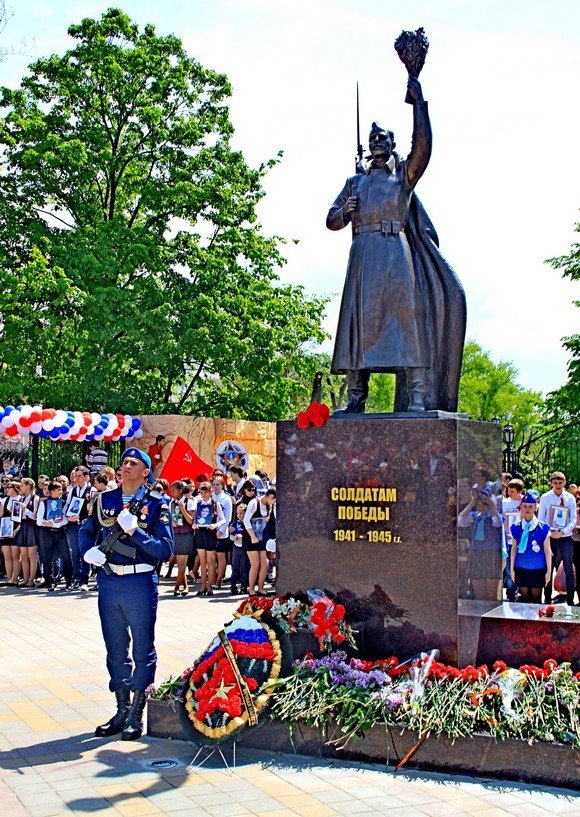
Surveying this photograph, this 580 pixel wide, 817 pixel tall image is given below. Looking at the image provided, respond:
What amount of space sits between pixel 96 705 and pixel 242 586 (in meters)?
7.75

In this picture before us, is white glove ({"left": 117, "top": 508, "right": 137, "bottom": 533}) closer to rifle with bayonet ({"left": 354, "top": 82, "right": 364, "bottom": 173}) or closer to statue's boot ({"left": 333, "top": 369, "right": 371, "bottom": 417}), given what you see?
statue's boot ({"left": 333, "top": 369, "right": 371, "bottom": 417})

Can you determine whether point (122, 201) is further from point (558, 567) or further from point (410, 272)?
point (410, 272)

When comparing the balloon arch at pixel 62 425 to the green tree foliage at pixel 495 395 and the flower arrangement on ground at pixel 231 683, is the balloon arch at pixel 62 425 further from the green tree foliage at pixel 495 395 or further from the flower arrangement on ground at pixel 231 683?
the green tree foliage at pixel 495 395

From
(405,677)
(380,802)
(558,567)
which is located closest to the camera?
(380,802)

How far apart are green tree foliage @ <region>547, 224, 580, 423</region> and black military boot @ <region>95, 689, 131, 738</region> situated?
23877 millimetres

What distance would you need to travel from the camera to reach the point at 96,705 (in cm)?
776

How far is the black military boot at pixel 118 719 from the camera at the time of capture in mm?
6879

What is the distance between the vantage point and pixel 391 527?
6.88m

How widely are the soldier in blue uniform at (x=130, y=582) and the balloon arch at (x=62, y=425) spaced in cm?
1193

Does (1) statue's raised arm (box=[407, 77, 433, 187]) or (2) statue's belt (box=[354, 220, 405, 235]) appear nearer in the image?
(1) statue's raised arm (box=[407, 77, 433, 187])

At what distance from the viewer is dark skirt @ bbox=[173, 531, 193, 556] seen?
15.6 metres

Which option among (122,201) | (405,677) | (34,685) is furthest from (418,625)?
(122,201)

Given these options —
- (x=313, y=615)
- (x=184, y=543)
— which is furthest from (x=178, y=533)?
(x=313, y=615)

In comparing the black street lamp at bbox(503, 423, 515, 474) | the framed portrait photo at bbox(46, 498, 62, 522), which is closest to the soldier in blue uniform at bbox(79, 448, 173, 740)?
the framed portrait photo at bbox(46, 498, 62, 522)
